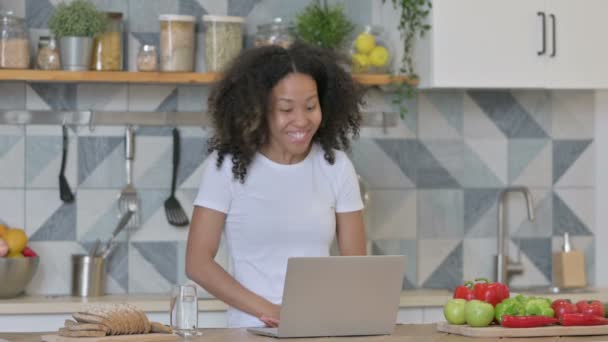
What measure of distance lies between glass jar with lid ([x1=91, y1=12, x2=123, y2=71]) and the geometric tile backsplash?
0.17m

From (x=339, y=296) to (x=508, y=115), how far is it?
2.07m

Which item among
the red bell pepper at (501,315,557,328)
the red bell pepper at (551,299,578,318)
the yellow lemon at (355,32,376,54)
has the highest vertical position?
the yellow lemon at (355,32,376,54)

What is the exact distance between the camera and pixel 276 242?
274cm

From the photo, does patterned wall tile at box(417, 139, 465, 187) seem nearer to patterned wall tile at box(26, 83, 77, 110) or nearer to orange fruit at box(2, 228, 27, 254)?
patterned wall tile at box(26, 83, 77, 110)

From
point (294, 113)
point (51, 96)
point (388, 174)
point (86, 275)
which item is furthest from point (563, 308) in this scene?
point (51, 96)

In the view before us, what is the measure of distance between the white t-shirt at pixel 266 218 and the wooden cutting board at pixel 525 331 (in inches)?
19.0

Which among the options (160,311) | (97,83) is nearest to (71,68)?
(97,83)

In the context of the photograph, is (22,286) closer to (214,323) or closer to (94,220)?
(94,220)

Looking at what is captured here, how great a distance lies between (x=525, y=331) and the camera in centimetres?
238

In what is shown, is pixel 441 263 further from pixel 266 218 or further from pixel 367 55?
pixel 266 218

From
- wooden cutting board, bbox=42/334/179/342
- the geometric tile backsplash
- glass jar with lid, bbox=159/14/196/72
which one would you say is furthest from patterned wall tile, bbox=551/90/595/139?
wooden cutting board, bbox=42/334/179/342

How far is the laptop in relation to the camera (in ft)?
7.33

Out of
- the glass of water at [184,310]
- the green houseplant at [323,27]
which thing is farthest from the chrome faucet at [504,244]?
the glass of water at [184,310]

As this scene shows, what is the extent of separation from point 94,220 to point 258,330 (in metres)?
1.62
